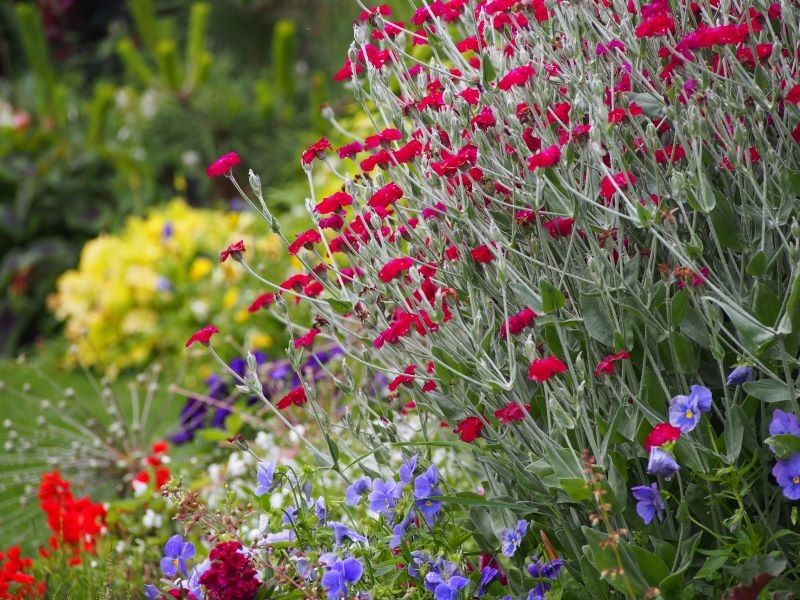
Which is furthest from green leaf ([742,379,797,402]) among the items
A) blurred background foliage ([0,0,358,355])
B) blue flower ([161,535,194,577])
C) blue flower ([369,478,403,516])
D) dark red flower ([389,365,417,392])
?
blurred background foliage ([0,0,358,355])

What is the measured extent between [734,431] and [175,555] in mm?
1151

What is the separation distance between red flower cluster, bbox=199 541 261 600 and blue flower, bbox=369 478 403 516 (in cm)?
30

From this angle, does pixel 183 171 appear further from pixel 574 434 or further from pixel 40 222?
pixel 574 434

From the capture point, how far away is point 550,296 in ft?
5.41

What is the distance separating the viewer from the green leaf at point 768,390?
62.7 inches

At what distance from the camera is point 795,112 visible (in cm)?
174

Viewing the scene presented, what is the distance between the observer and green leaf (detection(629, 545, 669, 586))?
1.57 meters

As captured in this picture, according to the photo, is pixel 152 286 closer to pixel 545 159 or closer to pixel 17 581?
pixel 17 581

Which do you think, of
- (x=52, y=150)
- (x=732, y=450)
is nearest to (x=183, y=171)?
(x=52, y=150)

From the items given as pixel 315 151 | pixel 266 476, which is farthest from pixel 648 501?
pixel 315 151

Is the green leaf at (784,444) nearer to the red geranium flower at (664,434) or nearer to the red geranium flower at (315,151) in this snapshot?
the red geranium flower at (664,434)

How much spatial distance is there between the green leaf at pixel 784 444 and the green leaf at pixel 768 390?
74 millimetres

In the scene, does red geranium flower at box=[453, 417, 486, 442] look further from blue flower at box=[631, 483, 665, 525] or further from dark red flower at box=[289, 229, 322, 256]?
dark red flower at box=[289, 229, 322, 256]

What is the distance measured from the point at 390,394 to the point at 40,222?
264 inches
